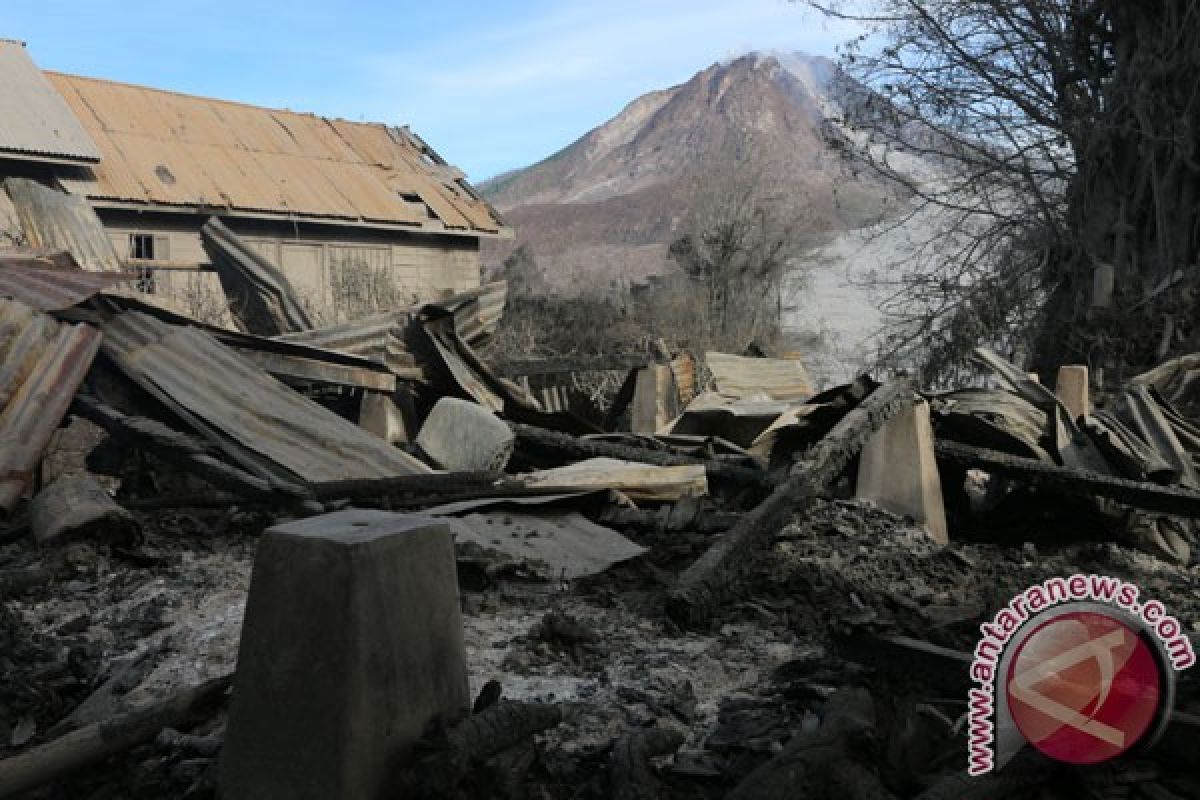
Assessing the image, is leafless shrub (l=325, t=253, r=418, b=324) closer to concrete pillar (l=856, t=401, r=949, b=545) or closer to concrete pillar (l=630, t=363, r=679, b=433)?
concrete pillar (l=630, t=363, r=679, b=433)

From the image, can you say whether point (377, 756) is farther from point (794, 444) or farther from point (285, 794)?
point (794, 444)

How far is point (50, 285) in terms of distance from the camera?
707cm

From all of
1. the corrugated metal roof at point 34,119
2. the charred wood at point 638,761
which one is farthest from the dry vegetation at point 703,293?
the charred wood at point 638,761

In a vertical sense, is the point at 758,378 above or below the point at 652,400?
above

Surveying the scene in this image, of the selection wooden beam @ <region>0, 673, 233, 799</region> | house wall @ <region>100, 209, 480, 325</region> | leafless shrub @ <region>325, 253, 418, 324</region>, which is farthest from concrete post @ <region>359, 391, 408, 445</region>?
leafless shrub @ <region>325, 253, 418, 324</region>

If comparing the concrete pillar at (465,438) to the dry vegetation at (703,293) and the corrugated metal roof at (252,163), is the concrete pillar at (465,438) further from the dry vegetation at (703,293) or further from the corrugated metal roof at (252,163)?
the corrugated metal roof at (252,163)

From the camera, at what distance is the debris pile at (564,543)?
268 centimetres

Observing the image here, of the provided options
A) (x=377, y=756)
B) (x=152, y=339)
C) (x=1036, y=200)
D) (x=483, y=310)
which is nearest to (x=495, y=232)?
(x=1036, y=200)

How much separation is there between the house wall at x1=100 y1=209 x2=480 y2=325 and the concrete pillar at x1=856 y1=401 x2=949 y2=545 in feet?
37.4

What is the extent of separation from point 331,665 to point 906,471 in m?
4.86

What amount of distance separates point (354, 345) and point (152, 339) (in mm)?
2131

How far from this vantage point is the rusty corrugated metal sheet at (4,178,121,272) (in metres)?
14.7

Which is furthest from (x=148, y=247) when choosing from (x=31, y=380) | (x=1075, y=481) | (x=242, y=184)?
(x=1075, y=481)

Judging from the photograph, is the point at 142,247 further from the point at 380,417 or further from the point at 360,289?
the point at 380,417
